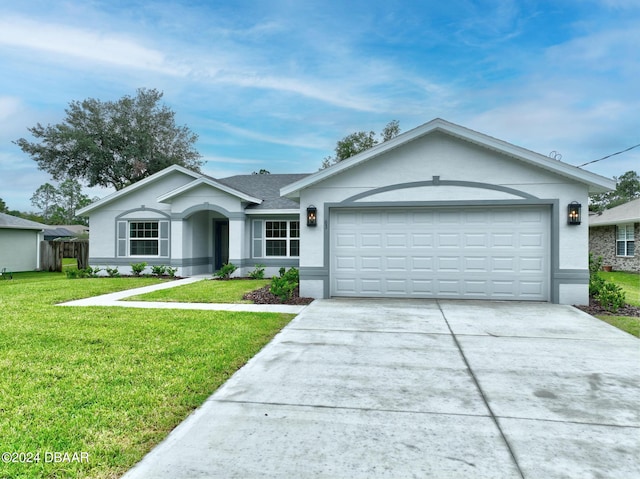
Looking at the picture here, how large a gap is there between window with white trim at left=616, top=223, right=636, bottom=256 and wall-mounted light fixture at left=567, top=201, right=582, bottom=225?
1231 cm

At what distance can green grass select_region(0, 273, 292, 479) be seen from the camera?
2.78 m

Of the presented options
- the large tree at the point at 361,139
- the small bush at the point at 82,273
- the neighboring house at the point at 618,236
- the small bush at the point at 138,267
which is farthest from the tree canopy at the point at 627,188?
the small bush at the point at 82,273

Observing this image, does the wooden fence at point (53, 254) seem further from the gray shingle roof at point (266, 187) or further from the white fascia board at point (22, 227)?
the gray shingle roof at point (266, 187)

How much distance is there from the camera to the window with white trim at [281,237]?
1530cm

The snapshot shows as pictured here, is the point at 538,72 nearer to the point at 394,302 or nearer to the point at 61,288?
the point at 394,302

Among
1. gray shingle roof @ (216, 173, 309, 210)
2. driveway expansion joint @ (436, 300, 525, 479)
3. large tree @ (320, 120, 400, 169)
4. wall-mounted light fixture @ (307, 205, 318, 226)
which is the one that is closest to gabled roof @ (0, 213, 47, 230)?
gray shingle roof @ (216, 173, 309, 210)

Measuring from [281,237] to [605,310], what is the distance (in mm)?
10897

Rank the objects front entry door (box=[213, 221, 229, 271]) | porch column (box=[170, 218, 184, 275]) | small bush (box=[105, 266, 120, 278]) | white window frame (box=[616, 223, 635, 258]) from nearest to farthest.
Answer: porch column (box=[170, 218, 184, 275]) → small bush (box=[105, 266, 120, 278]) → front entry door (box=[213, 221, 229, 271]) → white window frame (box=[616, 223, 635, 258])

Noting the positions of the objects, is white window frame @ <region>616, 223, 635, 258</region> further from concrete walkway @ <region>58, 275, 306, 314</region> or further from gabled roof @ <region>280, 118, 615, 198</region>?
concrete walkway @ <region>58, 275, 306, 314</region>

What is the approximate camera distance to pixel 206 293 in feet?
34.7

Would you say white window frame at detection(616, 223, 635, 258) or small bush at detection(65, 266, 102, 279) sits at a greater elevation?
white window frame at detection(616, 223, 635, 258)

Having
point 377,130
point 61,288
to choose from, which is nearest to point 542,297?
point 61,288

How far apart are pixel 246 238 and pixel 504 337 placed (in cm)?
1116

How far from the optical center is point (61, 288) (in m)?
11.6
